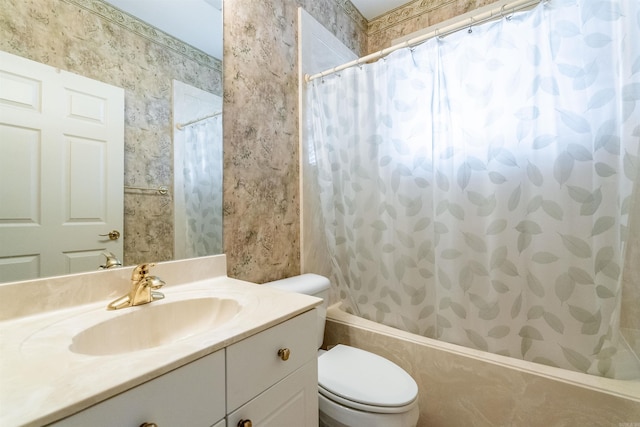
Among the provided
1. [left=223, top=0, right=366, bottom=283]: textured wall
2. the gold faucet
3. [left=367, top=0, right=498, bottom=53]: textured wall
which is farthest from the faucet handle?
[left=367, top=0, right=498, bottom=53]: textured wall

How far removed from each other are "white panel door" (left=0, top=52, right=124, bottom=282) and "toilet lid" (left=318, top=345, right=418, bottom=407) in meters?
0.88

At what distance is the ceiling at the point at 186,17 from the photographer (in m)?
0.91

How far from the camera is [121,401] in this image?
0.44 m

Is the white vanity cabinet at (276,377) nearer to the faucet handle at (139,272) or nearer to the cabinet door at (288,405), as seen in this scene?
the cabinet door at (288,405)

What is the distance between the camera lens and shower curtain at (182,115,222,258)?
1062 mm

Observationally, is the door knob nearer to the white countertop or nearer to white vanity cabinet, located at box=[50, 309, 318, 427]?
the white countertop

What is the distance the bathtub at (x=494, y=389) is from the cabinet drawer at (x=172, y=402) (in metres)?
1.02

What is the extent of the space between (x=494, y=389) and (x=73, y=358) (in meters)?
1.42

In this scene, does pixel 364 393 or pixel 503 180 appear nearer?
pixel 364 393

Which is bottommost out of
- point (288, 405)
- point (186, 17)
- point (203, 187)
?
point (288, 405)

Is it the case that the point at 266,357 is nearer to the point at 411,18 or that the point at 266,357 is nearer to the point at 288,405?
the point at 288,405

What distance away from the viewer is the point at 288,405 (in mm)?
738

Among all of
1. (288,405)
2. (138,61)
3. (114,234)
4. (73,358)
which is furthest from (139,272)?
(138,61)

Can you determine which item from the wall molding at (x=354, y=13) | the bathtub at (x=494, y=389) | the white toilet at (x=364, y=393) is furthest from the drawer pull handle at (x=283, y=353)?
the wall molding at (x=354, y=13)
